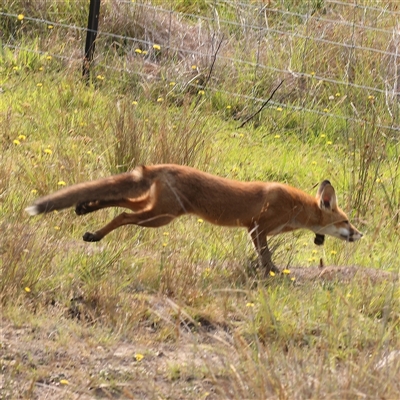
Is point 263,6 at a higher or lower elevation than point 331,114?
higher

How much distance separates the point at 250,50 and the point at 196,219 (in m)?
3.96

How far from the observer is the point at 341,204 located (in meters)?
7.85

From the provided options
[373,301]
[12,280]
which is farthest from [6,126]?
[373,301]

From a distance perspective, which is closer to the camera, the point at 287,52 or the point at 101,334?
the point at 101,334

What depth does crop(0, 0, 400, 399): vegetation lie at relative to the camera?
452 cm

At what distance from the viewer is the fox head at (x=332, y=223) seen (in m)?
6.84

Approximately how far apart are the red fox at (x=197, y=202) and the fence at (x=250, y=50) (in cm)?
267

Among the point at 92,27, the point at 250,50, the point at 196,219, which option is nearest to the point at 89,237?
the point at 196,219

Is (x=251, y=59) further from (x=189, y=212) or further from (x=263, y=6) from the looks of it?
(x=189, y=212)

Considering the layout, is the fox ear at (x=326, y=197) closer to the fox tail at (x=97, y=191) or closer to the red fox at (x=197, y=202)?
the red fox at (x=197, y=202)

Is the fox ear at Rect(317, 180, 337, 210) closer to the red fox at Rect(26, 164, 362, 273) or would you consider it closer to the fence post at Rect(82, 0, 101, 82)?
the red fox at Rect(26, 164, 362, 273)

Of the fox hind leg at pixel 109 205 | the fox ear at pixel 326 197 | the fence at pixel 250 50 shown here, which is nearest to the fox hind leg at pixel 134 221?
the fox hind leg at pixel 109 205

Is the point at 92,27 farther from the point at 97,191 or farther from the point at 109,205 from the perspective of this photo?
the point at 97,191

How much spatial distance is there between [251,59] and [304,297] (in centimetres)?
516
